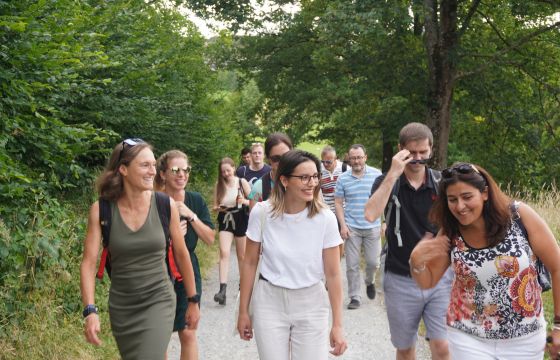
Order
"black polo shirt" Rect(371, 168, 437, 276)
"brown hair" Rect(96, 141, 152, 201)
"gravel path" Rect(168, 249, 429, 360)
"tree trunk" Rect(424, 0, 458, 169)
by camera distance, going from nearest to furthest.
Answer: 1. "brown hair" Rect(96, 141, 152, 201)
2. "black polo shirt" Rect(371, 168, 437, 276)
3. "gravel path" Rect(168, 249, 429, 360)
4. "tree trunk" Rect(424, 0, 458, 169)

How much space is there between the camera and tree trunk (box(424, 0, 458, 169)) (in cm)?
1673

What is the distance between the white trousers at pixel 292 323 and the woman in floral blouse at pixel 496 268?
2.66 ft

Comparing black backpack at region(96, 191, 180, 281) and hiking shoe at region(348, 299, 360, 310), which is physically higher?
black backpack at region(96, 191, 180, 281)

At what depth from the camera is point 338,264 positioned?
12.1 feet

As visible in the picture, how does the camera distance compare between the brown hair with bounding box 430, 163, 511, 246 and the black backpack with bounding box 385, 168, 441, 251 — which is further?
the black backpack with bounding box 385, 168, 441, 251

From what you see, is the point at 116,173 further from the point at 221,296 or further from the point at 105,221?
Result: the point at 221,296

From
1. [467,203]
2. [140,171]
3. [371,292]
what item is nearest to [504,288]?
[467,203]

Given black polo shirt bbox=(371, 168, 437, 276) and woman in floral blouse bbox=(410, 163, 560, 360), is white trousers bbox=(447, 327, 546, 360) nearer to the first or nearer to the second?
woman in floral blouse bbox=(410, 163, 560, 360)

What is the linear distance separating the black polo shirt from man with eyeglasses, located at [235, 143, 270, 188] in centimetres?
466

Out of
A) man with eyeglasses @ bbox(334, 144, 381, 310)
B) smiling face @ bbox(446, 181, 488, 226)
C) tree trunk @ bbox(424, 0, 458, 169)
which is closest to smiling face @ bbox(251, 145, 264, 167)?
man with eyeglasses @ bbox(334, 144, 381, 310)

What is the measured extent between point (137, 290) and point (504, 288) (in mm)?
2105

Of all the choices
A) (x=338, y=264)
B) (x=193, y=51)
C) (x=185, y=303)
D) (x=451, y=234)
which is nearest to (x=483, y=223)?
(x=451, y=234)

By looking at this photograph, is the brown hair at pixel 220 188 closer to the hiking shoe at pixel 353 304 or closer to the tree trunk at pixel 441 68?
the hiking shoe at pixel 353 304

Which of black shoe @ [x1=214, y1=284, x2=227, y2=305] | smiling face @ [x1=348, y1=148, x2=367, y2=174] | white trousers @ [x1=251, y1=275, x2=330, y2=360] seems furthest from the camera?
black shoe @ [x1=214, y1=284, x2=227, y2=305]
